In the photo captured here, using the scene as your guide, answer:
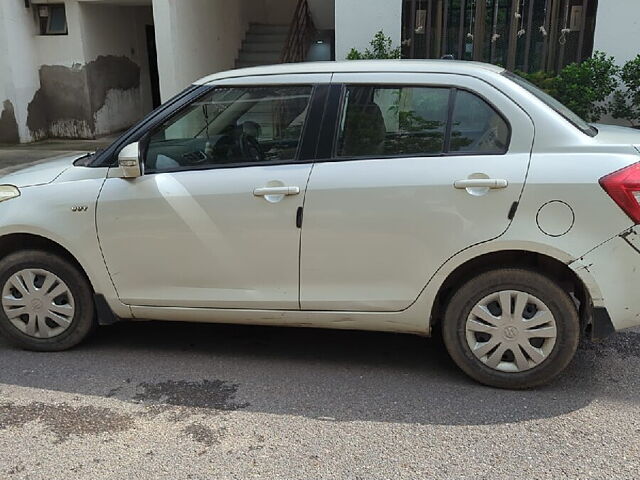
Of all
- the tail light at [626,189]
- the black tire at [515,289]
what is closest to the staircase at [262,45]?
the black tire at [515,289]

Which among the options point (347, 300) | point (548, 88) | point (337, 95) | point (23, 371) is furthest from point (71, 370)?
point (548, 88)

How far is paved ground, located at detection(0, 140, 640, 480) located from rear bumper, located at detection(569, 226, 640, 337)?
0.52 meters

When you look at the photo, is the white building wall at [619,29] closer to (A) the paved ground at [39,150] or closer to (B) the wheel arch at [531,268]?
(B) the wheel arch at [531,268]

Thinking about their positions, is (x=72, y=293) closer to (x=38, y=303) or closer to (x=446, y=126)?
(x=38, y=303)

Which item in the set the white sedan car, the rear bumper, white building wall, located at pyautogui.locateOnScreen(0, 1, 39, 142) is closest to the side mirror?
the white sedan car

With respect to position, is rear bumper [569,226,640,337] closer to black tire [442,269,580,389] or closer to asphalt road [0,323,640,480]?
black tire [442,269,580,389]

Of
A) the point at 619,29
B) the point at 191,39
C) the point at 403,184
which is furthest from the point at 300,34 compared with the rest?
the point at 403,184

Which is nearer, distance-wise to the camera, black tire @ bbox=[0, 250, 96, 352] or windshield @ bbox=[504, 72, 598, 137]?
windshield @ bbox=[504, 72, 598, 137]

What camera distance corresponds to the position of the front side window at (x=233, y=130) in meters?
3.56

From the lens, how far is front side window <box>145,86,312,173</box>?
3562 mm

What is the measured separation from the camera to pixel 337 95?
3502 millimetres

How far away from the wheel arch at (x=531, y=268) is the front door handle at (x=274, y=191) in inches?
37.6

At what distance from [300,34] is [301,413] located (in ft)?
33.5

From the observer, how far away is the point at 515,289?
10.7ft
